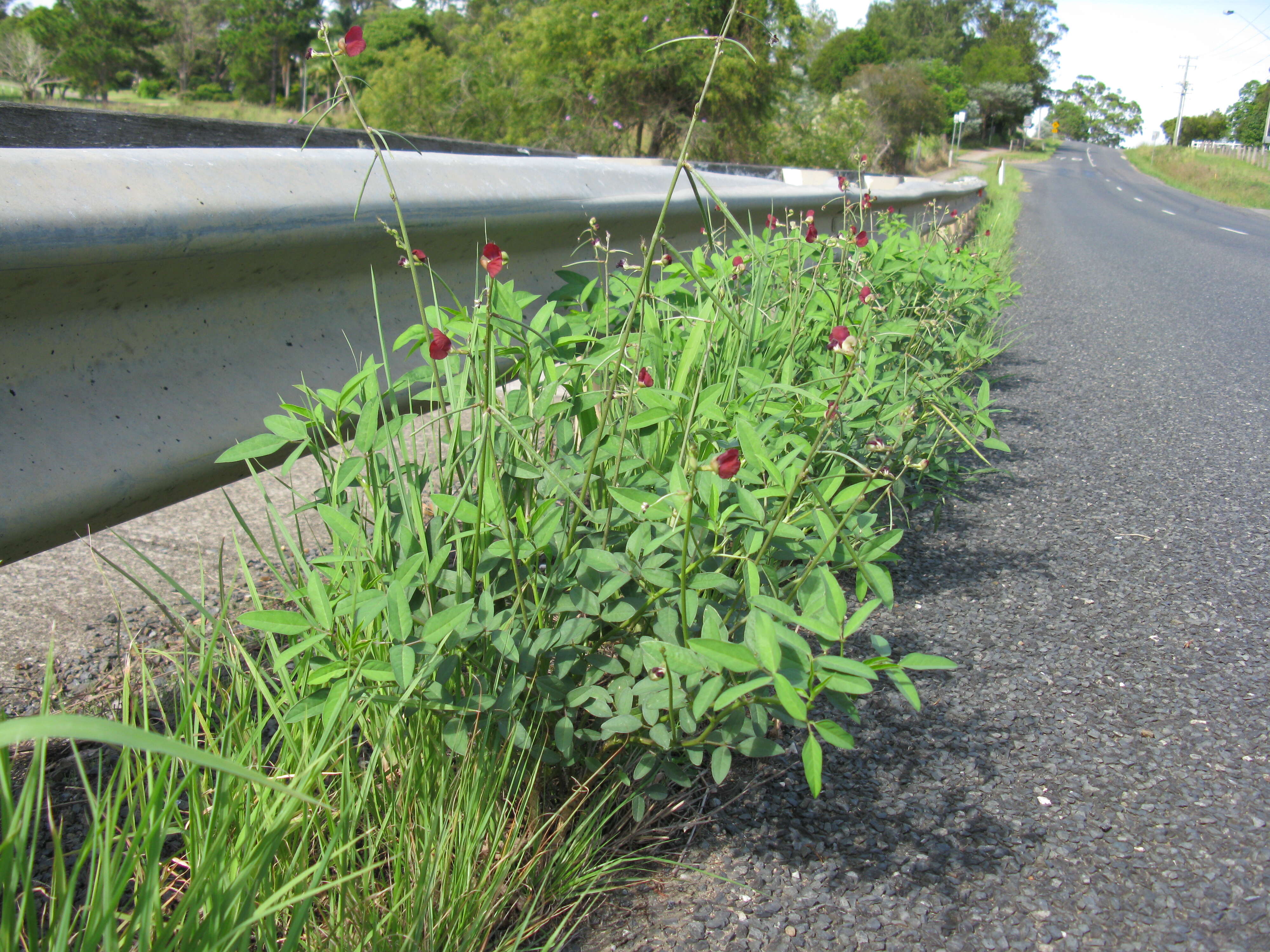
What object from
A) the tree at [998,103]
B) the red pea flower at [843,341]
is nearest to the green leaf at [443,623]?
the red pea flower at [843,341]

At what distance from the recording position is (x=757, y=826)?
4.32ft

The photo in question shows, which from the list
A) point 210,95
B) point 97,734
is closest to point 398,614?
point 97,734

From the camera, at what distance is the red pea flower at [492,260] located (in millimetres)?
1060

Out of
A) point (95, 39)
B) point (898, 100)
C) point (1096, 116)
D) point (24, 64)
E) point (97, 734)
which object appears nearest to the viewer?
point (97, 734)

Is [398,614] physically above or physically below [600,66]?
below

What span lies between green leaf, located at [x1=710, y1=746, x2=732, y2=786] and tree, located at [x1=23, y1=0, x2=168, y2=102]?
77.5 meters

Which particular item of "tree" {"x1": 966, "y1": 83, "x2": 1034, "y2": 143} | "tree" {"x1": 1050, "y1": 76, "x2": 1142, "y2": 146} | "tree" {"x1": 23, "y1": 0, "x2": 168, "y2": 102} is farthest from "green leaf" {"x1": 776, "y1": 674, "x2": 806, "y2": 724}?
"tree" {"x1": 1050, "y1": 76, "x2": 1142, "y2": 146}

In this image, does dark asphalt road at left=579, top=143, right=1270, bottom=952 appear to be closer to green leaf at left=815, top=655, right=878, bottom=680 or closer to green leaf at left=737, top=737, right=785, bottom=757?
green leaf at left=737, top=737, right=785, bottom=757

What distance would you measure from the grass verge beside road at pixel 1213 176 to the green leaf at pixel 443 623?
33.4 metres

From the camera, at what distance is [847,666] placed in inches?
39.4

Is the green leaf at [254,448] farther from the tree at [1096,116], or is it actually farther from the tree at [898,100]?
the tree at [1096,116]

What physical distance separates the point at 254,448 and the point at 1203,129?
11390cm

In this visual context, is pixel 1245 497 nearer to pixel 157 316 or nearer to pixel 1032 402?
pixel 1032 402

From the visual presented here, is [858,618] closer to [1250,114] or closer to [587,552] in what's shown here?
[587,552]
